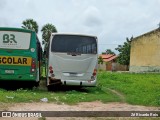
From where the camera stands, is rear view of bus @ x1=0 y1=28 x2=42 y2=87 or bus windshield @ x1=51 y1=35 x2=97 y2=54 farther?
bus windshield @ x1=51 y1=35 x2=97 y2=54

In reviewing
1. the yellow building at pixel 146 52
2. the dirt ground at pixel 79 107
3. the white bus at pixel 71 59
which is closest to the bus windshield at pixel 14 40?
the white bus at pixel 71 59

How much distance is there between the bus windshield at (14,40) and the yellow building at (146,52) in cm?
2809

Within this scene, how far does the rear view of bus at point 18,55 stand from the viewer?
17016 mm

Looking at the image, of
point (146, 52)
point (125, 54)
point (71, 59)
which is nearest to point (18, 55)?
point (71, 59)

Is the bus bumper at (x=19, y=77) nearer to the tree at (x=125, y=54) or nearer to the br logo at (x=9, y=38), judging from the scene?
the br logo at (x=9, y=38)

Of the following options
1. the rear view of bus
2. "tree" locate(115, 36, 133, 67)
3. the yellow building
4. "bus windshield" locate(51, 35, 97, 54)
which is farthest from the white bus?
"tree" locate(115, 36, 133, 67)

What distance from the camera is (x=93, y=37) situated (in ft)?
59.6

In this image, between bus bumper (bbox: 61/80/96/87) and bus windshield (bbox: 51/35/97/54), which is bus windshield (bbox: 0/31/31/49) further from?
bus bumper (bbox: 61/80/96/87)

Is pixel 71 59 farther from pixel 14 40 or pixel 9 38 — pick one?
pixel 9 38

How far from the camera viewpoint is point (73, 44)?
17875mm

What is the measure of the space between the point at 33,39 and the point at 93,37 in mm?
2657

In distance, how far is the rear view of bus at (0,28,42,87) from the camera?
17016 mm

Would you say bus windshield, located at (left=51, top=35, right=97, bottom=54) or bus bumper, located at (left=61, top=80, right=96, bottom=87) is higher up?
bus windshield, located at (left=51, top=35, right=97, bottom=54)

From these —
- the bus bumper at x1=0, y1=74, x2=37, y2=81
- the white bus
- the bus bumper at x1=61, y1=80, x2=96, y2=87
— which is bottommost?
the bus bumper at x1=61, y1=80, x2=96, y2=87
